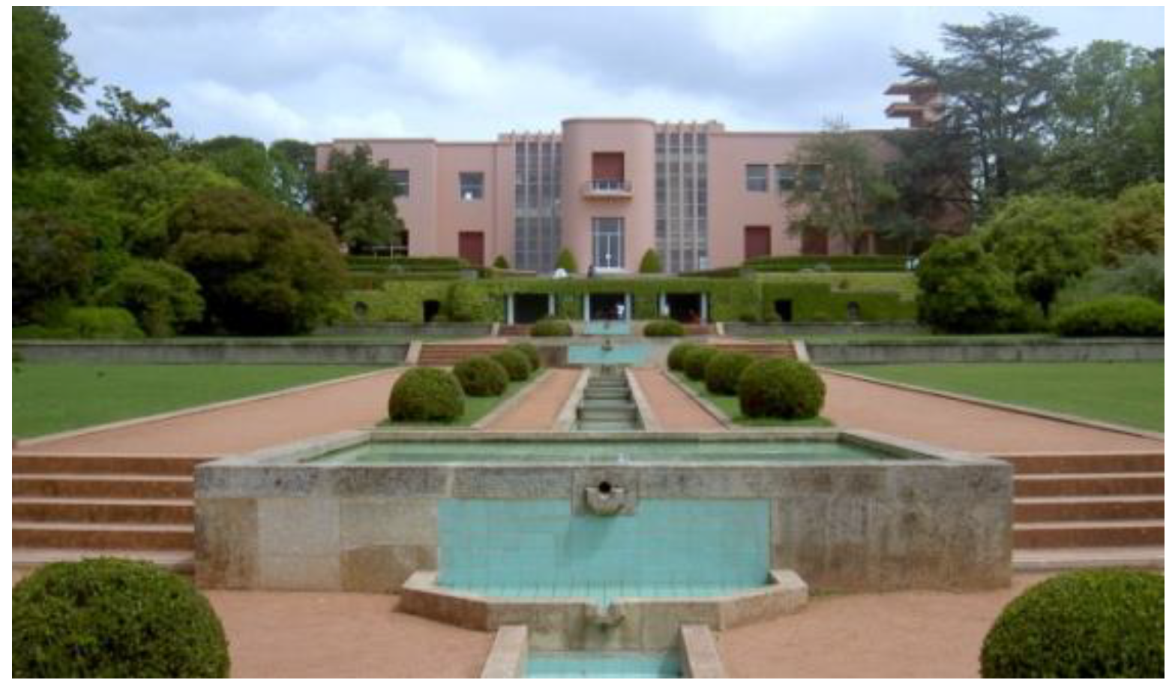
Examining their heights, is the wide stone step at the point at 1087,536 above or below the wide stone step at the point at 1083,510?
below

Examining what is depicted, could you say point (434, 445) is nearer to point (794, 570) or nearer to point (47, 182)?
point (794, 570)

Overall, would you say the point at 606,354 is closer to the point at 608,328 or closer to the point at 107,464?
the point at 608,328

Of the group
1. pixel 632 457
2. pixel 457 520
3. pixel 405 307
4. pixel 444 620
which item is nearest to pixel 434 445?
pixel 632 457

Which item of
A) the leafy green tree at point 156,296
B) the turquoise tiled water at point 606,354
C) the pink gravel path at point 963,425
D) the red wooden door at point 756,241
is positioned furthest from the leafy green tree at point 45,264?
the red wooden door at point 756,241

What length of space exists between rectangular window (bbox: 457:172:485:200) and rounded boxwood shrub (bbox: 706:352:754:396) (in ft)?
137

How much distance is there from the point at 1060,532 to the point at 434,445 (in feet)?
16.1

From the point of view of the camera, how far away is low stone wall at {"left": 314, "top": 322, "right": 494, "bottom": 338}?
3900 cm

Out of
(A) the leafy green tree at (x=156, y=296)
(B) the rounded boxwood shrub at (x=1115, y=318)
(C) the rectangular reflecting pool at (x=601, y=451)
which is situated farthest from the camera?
(A) the leafy green tree at (x=156, y=296)

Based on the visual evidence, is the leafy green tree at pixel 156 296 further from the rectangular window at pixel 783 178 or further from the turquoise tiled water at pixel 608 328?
the rectangular window at pixel 783 178

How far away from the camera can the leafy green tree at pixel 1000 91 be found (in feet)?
172

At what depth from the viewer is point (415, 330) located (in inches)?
1565

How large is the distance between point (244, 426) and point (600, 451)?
16.4 ft

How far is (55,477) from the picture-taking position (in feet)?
31.2

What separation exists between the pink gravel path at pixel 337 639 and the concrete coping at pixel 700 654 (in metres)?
0.99
